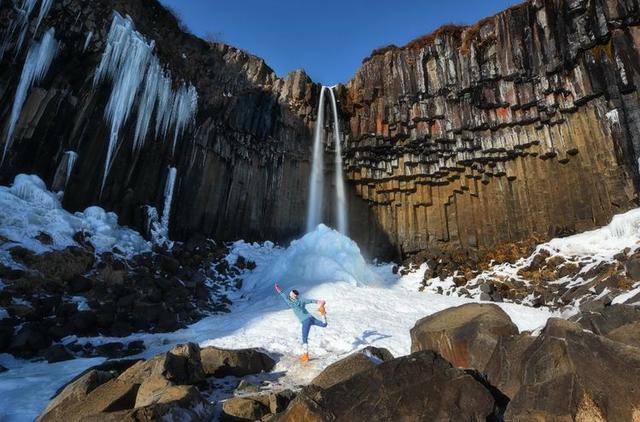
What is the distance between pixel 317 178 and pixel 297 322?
1758 centimetres

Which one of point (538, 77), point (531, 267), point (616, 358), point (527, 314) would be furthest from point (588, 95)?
point (616, 358)

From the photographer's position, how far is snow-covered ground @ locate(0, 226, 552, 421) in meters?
8.12

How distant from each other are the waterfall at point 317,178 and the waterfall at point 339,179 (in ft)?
2.87

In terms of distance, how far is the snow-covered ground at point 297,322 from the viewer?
812 centimetres

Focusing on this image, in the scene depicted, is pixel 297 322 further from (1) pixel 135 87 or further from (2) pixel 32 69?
(2) pixel 32 69

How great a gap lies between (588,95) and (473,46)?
698cm

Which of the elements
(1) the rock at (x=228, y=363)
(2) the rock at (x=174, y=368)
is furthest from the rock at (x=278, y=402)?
(1) the rock at (x=228, y=363)

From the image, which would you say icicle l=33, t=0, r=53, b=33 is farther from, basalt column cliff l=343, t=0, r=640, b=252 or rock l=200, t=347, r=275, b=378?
basalt column cliff l=343, t=0, r=640, b=252

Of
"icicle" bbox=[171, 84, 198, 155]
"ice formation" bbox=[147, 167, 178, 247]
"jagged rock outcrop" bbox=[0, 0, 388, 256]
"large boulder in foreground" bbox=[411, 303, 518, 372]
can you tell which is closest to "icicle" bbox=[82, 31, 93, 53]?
"jagged rock outcrop" bbox=[0, 0, 388, 256]

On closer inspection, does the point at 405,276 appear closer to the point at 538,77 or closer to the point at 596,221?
the point at 596,221

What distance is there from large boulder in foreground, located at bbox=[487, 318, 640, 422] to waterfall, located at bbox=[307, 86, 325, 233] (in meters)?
23.8

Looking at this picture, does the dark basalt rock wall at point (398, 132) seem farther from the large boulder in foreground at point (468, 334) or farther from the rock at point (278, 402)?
the large boulder in foreground at point (468, 334)

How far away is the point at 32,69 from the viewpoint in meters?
15.8

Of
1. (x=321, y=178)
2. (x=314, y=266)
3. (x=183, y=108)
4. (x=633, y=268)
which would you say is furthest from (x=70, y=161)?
(x=633, y=268)
